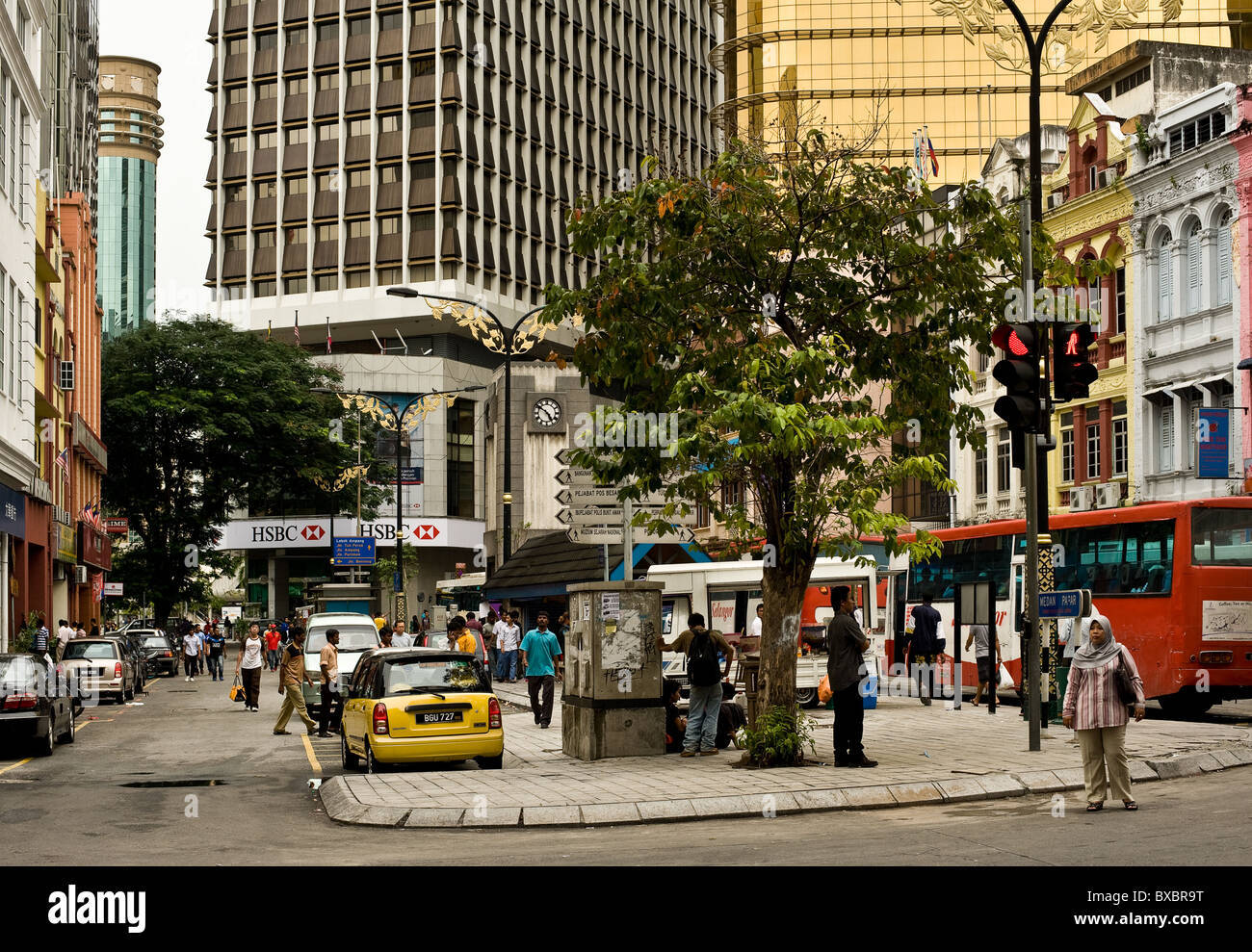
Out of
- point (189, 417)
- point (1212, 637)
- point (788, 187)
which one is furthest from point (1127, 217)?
point (189, 417)

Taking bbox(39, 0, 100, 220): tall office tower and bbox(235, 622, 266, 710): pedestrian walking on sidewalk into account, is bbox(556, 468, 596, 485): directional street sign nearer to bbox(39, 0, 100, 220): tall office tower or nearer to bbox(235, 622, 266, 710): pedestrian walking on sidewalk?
bbox(235, 622, 266, 710): pedestrian walking on sidewalk

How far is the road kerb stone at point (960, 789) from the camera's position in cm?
1381

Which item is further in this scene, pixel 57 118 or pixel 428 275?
pixel 428 275

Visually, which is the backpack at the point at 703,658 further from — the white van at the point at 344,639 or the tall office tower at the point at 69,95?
the tall office tower at the point at 69,95

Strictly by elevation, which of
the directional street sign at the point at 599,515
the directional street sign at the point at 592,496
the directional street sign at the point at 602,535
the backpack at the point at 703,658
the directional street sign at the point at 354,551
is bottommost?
the backpack at the point at 703,658

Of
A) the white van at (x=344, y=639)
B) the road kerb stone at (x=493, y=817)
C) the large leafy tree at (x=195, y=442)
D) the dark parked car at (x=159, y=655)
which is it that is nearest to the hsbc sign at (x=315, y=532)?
the large leafy tree at (x=195, y=442)

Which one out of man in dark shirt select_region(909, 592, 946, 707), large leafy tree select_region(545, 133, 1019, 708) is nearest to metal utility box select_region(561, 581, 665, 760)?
large leafy tree select_region(545, 133, 1019, 708)

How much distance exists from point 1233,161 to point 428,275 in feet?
176

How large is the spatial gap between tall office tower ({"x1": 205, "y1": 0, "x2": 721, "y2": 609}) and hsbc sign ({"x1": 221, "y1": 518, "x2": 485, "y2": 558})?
0.20 m

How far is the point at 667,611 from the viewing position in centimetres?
3400

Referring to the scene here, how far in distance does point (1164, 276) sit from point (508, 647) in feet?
64.3

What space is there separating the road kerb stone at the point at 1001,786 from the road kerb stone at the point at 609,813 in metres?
3.36

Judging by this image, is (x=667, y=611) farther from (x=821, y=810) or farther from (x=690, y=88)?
(x=690, y=88)

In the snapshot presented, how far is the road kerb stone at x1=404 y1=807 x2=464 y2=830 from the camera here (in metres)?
13.3
